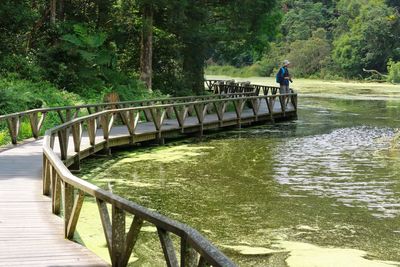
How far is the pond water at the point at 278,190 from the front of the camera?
8055 millimetres

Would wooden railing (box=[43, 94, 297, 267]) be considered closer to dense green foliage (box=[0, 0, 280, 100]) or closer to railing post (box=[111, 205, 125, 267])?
railing post (box=[111, 205, 125, 267])

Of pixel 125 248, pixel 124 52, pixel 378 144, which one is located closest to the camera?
pixel 125 248

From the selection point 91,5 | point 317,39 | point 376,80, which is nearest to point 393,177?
point 91,5

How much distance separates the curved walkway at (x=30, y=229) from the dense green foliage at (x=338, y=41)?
55.7 m

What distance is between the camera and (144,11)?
25.3m

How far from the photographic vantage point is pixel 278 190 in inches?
451

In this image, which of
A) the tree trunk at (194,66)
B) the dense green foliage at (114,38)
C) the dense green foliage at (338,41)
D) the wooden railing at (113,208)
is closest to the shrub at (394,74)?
the dense green foliage at (338,41)

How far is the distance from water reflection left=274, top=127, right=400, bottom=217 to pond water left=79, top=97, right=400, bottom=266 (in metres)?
0.02

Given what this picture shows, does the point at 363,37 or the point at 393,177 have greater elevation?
the point at 363,37

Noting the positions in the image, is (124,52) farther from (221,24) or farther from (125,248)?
(125,248)

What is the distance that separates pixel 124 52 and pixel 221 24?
19.7 ft

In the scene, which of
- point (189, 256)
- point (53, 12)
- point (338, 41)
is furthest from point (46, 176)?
point (338, 41)

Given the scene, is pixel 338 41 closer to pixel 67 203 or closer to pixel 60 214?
pixel 60 214

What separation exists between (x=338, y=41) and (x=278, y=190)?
2833 inches
